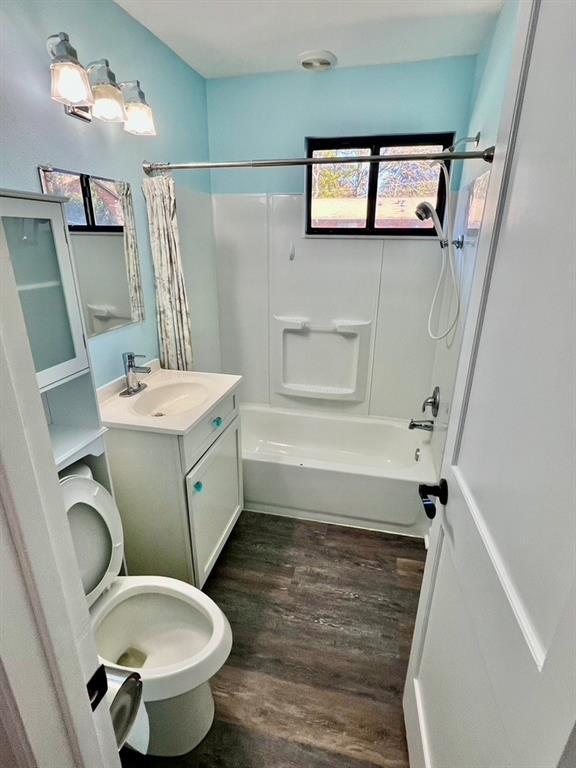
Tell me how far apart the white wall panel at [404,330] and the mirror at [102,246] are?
4.97ft

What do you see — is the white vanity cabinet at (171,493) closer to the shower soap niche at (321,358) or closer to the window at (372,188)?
the shower soap niche at (321,358)

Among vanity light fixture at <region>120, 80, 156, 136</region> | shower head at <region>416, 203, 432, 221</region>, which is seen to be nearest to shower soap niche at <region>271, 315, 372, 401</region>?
shower head at <region>416, 203, 432, 221</region>

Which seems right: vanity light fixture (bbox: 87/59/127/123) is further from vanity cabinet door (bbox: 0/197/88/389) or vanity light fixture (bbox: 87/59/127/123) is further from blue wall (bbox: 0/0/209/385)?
vanity cabinet door (bbox: 0/197/88/389)

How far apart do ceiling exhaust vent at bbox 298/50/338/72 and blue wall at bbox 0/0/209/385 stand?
0.64 meters

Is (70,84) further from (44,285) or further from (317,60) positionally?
(317,60)

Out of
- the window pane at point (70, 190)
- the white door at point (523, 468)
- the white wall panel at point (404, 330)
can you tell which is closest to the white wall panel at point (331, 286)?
the white wall panel at point (404, 330)

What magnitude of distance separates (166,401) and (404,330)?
1.59m

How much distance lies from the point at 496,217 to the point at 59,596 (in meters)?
0.98

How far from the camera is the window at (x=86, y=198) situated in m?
1.42

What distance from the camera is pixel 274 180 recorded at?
98.9 inches

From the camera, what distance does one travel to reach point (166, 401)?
1934 mm

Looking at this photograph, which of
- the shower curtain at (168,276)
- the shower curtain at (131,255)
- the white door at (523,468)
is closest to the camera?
the white door at (523,468)

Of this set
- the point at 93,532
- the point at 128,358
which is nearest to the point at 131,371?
the point at 128,358

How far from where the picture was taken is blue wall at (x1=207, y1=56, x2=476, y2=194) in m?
2.15
